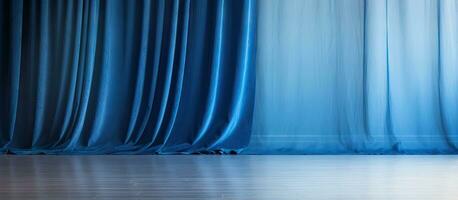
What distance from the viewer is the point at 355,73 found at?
11.3ft

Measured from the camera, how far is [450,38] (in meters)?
3.45

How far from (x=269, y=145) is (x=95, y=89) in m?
1.16

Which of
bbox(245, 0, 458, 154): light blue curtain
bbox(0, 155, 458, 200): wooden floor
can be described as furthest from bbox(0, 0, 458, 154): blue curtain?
bbox(0, 155, 458, 200): wooden floor

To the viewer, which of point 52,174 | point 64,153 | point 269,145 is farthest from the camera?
point 269,145

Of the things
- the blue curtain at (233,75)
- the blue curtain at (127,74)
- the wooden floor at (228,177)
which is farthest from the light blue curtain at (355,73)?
the wooden floor at (228,177)

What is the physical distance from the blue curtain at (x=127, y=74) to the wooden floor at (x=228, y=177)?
34 cm

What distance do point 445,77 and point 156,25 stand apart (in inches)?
73.2

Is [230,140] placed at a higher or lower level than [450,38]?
lower

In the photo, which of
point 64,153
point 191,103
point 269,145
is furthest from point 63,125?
point 269,145

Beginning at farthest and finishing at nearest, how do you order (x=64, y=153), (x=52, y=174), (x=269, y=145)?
(x=269, y=145) < (x=64, y=153) < (x=52, y=174)

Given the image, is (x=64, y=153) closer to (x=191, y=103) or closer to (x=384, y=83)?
(x=191, y=103)

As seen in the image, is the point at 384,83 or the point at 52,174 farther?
the point at 384,83

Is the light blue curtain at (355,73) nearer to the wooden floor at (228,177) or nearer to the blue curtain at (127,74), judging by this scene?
the blue curtain at (127,74)

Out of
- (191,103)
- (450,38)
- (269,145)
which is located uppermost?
(450,38)
